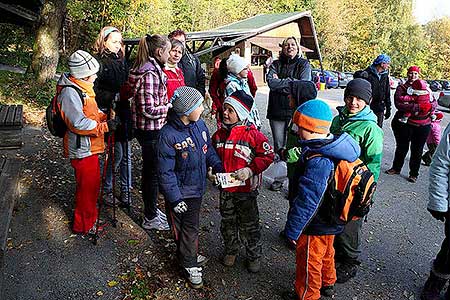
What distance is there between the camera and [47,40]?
937 cm

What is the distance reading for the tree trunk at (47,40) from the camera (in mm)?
9250

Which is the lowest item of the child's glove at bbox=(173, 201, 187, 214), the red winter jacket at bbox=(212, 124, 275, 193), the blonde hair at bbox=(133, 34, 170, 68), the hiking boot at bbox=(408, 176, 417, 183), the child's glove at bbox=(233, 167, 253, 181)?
the hiking boot at bbox=(408, 176, 417, 183)

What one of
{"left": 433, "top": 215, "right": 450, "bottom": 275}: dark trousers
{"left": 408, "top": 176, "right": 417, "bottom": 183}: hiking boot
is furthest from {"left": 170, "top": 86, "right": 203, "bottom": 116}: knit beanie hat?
{"left": 408, "top": 176, "right": 417, "bottom": 183}: hiking boot

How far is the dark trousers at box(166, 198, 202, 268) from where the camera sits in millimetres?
3484

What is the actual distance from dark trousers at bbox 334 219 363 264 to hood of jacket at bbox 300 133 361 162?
3.02 ft

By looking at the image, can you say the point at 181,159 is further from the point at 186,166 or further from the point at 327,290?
the point at 327,290

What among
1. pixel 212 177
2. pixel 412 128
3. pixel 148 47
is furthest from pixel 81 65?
pixel 412 128

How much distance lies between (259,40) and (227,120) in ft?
75.6

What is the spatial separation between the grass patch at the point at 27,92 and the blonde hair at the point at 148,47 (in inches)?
231

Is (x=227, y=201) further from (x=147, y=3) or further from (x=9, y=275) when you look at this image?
(x=147, y=3)

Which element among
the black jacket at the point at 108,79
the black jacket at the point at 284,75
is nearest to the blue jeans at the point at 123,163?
the black jacket at the point at 108,79

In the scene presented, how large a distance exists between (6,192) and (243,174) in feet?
7.31

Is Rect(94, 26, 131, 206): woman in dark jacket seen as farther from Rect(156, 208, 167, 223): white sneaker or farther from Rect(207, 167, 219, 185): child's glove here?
Rect(207, 167, 219, 185): child's glove

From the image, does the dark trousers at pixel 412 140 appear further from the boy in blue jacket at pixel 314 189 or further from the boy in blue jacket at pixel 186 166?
the boy in blue jacket at pixel 186 166
